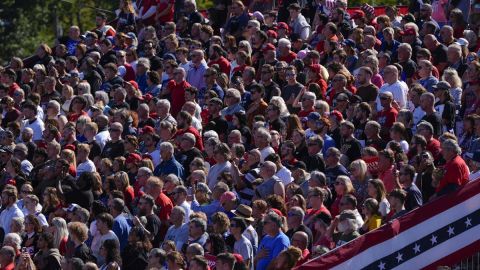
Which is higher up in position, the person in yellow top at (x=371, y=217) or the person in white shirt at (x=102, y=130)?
the person in yellow top at (x=371, y=217)

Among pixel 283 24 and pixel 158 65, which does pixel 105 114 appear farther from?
pixel 283 24

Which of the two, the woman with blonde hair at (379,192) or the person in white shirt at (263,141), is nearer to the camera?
the woman with blonde hair at (379,192)

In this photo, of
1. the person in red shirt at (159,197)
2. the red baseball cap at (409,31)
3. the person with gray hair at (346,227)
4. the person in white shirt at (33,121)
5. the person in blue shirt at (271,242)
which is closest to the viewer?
the person with gray hair at (346,227)

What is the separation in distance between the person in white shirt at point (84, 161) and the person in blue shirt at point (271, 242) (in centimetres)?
456

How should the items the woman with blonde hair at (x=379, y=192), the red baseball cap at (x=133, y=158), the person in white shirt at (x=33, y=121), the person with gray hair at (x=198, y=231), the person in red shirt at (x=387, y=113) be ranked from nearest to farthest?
the woman with blonde hair at (x=379, y=192)
the person with gray hair at (x=198, y=231)
the person in red shirt at (x=387, y=113)
the red baseball cap at (x=133, y=158)
the person in white shirt at (x=33, y=121)

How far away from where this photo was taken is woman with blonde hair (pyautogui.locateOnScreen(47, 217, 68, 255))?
18109mm

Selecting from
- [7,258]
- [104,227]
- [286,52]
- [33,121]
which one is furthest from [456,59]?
[7,258]

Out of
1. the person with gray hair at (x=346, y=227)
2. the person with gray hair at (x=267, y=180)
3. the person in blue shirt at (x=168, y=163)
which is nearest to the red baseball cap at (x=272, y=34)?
the person in blue shirt at (x=168, y=163)

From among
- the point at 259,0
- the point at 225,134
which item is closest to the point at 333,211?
the point at 225,134

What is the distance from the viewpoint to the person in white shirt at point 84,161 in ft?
68.3

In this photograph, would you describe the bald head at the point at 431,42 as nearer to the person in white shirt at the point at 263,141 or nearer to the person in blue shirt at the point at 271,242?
the person in white shirt at the point at 263,141

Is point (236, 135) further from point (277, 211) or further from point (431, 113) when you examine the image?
point (277, 211)

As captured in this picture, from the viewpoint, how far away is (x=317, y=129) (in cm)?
2012

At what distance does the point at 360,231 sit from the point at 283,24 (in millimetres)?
10206
